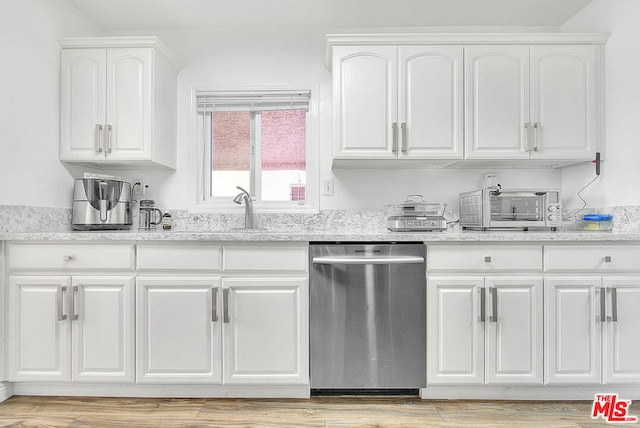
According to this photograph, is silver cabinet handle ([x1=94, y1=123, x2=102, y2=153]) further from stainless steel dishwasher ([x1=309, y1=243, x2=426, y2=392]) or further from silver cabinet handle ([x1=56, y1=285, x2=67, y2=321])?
stainless steel dishwasher ([x1=309, y1=243, x2=426, y2=392])

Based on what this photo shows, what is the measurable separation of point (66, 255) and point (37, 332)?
0.44m

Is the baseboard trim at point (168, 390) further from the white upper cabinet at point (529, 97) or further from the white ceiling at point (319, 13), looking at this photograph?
the white ceiling at point (319, 13)

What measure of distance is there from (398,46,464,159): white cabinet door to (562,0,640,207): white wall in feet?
3.00

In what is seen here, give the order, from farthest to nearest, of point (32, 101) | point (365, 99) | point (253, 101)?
point (253, 101) → point (365, 99) → point (32, 101)

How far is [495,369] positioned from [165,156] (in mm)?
2433

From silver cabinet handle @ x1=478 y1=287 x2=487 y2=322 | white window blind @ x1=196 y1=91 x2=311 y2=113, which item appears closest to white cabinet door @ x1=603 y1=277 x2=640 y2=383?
silver cabinet handle @ x1=478 y1=287 x2=487 y2=322

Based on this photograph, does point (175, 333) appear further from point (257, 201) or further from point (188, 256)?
point (257, 201)

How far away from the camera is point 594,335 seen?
6.46ft

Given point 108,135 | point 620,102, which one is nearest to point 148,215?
point 108,135

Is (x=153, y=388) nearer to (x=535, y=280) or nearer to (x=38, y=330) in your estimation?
(x=38, y=330)

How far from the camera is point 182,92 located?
2.79m

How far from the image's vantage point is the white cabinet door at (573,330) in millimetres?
1971

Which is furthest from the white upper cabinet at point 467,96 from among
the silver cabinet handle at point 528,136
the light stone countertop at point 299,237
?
the light stone countertop at point 299,237

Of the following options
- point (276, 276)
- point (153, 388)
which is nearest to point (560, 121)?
point (276, 276)
